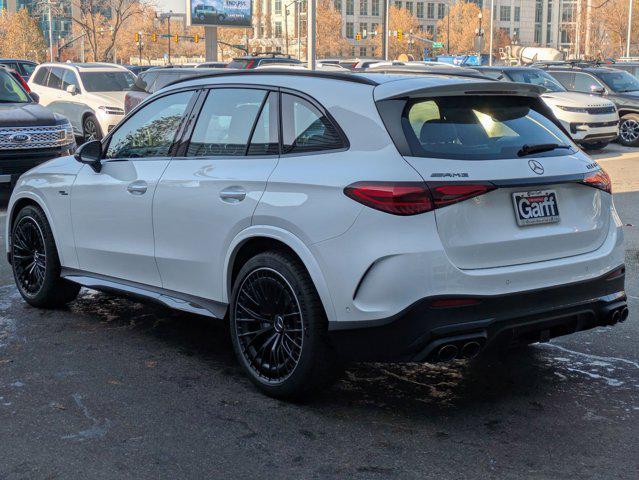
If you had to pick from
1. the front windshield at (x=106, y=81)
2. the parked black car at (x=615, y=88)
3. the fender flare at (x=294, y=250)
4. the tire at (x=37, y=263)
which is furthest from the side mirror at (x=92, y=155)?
the parked black car at (x=615, y=88)

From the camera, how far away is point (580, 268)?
4.76 metres

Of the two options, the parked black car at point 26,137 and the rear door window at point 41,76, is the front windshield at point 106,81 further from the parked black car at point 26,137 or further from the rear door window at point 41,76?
the parked black car at point 26,137

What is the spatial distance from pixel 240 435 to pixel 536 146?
210 centimetres

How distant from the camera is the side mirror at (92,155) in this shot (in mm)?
6273

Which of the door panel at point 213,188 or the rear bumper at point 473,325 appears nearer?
the rear bumper at point 473,325

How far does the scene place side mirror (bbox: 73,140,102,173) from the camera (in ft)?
20.6

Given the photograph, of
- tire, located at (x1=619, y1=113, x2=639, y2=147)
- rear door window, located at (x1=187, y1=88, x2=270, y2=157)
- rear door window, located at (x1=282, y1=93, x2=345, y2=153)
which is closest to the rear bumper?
rear door window, located at (x1=282, y1=93, x2=345, y2=153)

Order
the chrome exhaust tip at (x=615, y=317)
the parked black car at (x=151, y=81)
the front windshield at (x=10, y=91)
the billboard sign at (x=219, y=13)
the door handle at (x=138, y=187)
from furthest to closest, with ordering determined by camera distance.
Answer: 1. the billboard sign at (x=219, y=13)
2. the parked black car at (x=151, y=81)
3. the front windshield at (x=10, y=91)
4. the door handle at (x=138, y=187)
5. the chrome exhaust tip at (x=615, y=317)

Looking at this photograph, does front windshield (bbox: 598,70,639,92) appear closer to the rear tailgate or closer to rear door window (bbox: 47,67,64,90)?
rear door window (bbox: 47,67,64,90)

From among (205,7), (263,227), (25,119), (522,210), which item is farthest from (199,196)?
(205,7)

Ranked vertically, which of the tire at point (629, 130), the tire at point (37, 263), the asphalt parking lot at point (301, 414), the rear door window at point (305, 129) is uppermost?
the rear door window at point (305, 129)

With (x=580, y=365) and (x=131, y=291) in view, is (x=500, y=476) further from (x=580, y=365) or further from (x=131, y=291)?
(x=131, y=291)

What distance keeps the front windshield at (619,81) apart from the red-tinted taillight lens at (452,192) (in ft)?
62.9

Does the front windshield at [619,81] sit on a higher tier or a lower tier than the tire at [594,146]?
higher
